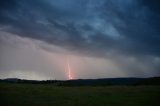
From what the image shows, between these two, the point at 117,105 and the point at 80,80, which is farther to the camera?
the point at 80,80

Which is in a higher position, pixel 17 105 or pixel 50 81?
pixel 50 81

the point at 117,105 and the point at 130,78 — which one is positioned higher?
the point at 130,78

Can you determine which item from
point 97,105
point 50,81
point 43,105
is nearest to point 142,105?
point 97,105

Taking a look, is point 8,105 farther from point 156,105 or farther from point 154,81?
point 154,81

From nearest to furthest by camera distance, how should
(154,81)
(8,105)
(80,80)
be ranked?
(8,105), (154,81), (80,80)

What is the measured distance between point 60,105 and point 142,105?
9420 millimetres

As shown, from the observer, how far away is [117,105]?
29.1 metres

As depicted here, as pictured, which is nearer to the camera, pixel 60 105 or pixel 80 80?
pixel 60 105

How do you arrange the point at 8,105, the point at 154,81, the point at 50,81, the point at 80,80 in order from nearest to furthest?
the point at 8,105 < the point at 154,81 < the point at 50,81 < the point at 80,80

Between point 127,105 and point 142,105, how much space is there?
1691 mm

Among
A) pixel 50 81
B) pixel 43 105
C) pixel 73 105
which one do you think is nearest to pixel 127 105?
pixel 73 105

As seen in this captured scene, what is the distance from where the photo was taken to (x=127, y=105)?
28.9 metres

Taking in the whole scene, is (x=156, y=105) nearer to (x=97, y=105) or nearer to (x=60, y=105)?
(x=97, y=105)

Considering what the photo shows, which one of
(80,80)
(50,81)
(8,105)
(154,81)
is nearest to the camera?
(8,105)
